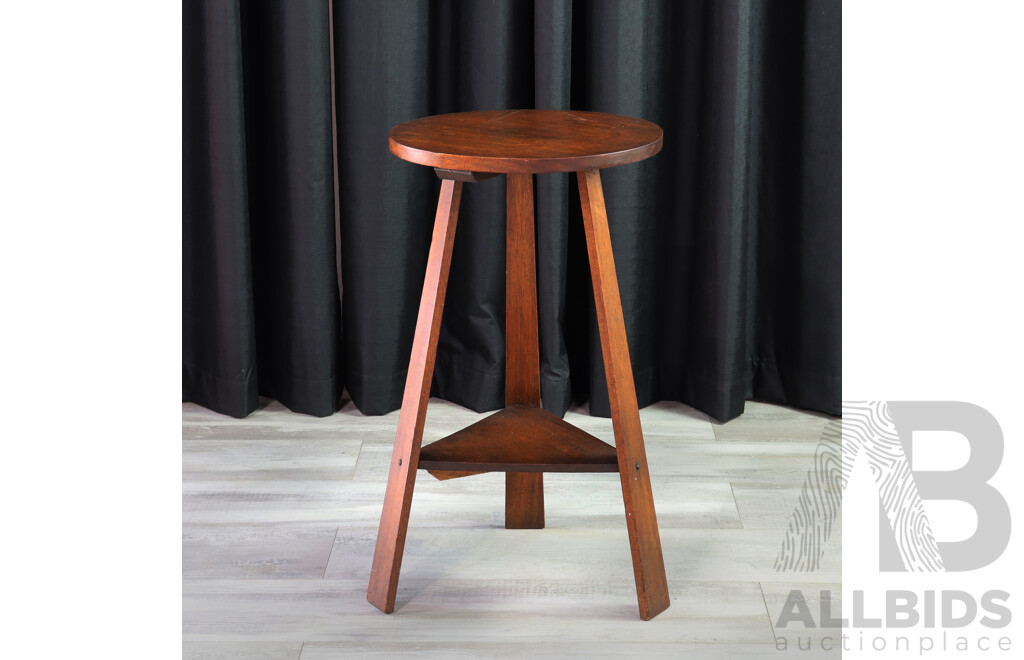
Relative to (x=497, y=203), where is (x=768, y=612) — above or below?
below

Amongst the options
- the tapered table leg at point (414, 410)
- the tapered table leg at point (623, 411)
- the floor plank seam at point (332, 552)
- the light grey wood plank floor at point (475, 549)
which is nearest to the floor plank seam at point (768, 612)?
the light grey wood plank floor at point (475, 549)

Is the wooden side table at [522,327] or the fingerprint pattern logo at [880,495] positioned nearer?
the wooden side table at [522,327]

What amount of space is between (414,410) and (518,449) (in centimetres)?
19

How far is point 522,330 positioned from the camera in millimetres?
1679

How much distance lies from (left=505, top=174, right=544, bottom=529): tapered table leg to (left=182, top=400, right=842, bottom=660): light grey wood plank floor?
1.7 inches

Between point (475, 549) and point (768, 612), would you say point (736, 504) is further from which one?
point (475, 549)

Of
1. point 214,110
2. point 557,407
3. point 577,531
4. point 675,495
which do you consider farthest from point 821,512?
point 214,110

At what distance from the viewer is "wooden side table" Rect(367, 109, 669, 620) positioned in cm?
135

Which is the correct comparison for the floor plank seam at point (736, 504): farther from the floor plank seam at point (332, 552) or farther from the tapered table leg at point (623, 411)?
the floor plank seam at point (332, 552)

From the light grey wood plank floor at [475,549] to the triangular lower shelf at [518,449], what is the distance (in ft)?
0.68

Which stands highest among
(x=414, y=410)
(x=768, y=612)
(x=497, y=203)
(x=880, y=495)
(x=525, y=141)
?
(x=525, y=141)

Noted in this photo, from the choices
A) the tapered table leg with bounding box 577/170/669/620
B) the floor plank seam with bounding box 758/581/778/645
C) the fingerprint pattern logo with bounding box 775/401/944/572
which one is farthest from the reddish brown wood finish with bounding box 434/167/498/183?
the floor plank seam with bounding box 758/581/778/645

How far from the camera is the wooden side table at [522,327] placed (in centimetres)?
135

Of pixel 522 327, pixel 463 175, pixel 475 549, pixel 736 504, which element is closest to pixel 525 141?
pixel 463 175
